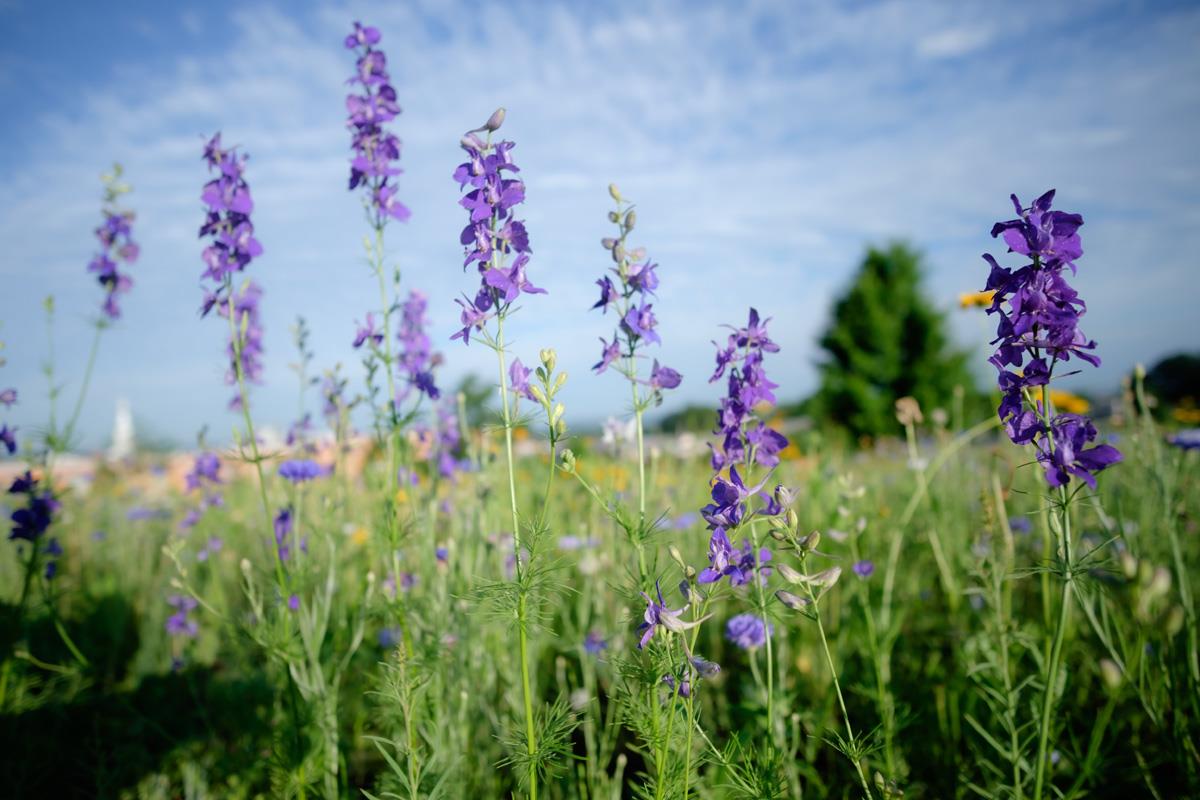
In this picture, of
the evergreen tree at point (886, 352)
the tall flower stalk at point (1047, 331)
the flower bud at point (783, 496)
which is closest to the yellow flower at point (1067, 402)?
the tall flower stalk at point (1047, 331)

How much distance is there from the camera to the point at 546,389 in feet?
5.13

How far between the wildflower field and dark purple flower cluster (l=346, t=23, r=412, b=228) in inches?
0.4

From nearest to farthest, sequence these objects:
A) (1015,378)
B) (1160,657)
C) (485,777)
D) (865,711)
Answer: (1015,378) < (1160,657) < (485,777) < (865,711)

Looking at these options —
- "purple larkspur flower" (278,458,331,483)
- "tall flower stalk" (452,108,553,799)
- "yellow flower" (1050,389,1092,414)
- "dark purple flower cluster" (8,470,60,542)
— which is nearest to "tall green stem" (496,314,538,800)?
"tall flower stalk" (452,108,553,799)

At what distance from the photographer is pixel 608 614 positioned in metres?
3.17

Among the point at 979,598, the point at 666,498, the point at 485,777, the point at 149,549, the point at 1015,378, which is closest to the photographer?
the point at 1015,378

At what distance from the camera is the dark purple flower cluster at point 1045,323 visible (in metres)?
1.31

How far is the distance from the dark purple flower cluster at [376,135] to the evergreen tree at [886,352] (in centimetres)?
1865

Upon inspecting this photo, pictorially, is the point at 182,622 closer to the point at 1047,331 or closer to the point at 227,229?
the point at 227,229

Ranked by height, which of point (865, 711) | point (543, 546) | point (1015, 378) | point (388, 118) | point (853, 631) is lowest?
point (865, 711)

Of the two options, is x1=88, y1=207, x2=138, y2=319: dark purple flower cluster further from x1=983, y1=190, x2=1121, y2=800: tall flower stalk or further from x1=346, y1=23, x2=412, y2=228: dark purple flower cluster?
x1=983, y1=190, x2=1121, y2=800: tall flower stalk

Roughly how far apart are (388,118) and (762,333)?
1.60 m

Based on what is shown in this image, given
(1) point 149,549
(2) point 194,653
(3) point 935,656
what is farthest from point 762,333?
(1) point 149,549

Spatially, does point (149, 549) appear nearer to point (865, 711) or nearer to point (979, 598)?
point (865, 711)
